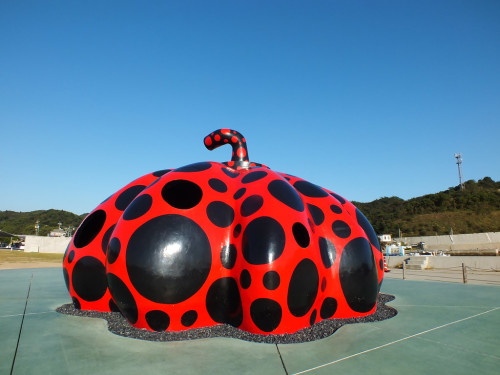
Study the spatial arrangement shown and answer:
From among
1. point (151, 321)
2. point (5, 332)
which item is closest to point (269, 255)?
point (151, 321)

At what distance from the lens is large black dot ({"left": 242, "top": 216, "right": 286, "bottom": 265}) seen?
5672 millimetres

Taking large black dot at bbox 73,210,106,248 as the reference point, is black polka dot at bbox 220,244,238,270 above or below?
below

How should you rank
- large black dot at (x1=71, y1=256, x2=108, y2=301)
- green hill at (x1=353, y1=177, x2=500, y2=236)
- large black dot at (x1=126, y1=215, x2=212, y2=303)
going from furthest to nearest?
green hill at (x1=353, y1=177, x2=500, y2=236)
large black dot at (x1=71, y1=256, x2=108, y2=301)
large black dot at (x1=126, y1=215, x2=212, y2=303)

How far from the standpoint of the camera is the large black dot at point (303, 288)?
567 centimetres

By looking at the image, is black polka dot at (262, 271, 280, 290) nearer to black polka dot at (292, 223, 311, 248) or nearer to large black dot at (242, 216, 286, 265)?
large black dot at (242, 216, 286, 265)

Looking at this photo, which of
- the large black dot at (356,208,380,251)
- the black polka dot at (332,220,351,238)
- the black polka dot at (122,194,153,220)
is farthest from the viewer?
the large black dot at (356,208,380,251)

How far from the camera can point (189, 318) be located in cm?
606

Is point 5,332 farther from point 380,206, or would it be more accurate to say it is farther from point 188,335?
point 380,206

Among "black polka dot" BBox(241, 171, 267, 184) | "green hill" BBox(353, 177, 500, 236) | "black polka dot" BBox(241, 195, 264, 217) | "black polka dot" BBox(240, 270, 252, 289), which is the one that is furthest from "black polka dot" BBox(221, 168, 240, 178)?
"green hill" BBox(353, 177, 500, 236)

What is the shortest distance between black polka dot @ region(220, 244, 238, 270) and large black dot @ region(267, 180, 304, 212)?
1391 mm

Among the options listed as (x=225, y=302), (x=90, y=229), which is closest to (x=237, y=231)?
(x=225, y=302)

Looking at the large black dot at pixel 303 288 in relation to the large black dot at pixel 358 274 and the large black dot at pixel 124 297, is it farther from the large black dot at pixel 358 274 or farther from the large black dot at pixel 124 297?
the large black dot at pixel 124 297

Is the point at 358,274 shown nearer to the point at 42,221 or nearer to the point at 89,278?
the point at 89,278

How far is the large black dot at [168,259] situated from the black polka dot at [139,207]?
0.33 m
